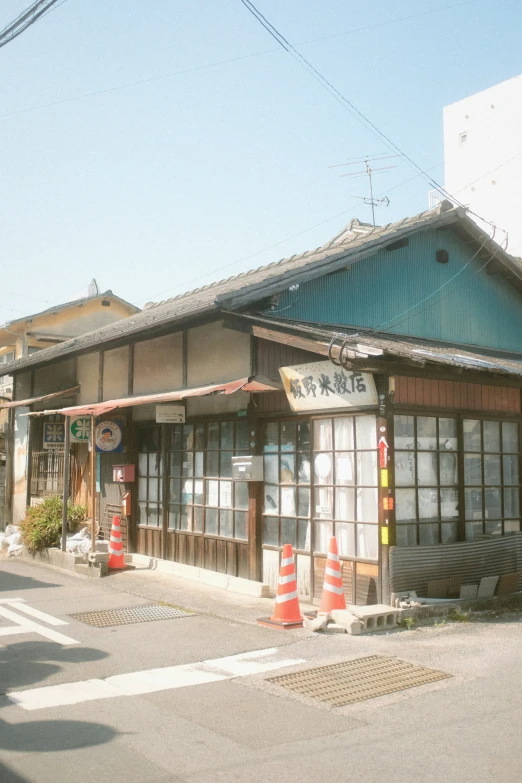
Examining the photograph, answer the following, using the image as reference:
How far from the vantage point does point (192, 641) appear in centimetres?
842

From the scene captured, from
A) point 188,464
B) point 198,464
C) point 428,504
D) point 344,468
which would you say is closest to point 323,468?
point 344,468

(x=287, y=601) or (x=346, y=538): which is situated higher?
(x=346, y=538)

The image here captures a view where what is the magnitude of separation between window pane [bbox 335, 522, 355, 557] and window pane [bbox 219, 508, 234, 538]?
2.42 m

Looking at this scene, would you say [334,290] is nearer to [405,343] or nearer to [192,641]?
[405,343]

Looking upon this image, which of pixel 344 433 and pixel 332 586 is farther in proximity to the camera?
pixel 344 433

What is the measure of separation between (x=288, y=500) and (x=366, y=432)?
1.83 metres

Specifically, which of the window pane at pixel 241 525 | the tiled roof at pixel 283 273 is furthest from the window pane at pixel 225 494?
the tiled roof at pixel 283 273

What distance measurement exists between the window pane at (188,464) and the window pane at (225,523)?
1.14 metres

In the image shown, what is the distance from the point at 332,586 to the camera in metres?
9.15

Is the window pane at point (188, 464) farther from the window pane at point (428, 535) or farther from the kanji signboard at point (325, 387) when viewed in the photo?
the window pane at point (428, 535)

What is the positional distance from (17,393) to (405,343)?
1104 centimetres

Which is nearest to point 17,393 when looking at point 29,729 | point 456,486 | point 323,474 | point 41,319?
point 41,319

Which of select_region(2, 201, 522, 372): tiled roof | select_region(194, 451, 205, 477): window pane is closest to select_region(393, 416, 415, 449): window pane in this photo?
select_region(2, 201, 522, 372): tiled roof

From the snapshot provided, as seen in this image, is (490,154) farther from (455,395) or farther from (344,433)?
(344,433)
